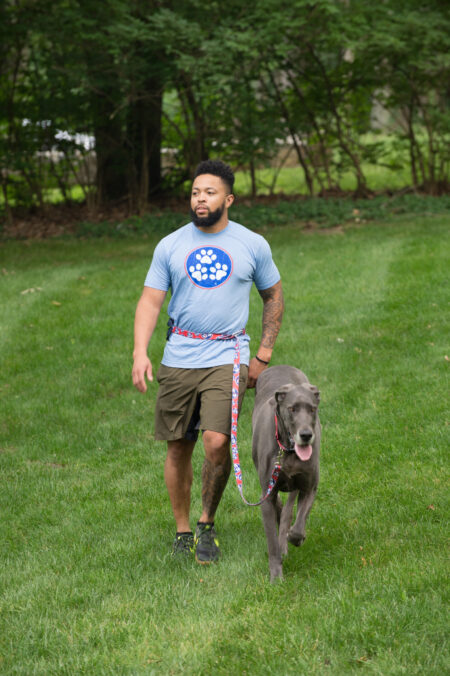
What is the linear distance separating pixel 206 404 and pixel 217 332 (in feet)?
1.41

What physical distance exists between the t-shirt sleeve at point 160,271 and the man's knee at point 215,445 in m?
0.91

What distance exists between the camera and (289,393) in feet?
14.1

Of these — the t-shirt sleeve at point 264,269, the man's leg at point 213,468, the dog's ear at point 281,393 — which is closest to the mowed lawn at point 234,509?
the man's leg at point 213,468

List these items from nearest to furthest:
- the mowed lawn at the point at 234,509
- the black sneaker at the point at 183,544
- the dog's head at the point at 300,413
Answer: the mowed lawn at the point at 234,509 < the dog's head at the point at 300,413 < the black sneaker at the point at 183,544

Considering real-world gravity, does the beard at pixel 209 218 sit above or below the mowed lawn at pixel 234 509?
above

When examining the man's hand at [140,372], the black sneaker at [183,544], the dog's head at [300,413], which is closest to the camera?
the dog's head at [300,413]

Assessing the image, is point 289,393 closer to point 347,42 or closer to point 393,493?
point 393,493

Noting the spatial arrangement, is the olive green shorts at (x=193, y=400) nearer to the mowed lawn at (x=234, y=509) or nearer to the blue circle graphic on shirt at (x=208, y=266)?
the blue circle graphic on shirt at (x=208, y=266)

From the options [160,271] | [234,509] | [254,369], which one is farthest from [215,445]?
[234,509]

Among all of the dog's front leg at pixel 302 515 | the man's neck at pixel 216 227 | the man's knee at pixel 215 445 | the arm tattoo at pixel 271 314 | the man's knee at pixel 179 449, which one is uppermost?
the man's neck at pixel 216 227

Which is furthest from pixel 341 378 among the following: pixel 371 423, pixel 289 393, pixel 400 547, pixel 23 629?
pixel 23 629

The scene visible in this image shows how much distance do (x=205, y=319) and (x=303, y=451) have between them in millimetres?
1100

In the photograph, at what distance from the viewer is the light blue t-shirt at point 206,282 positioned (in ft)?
16.0

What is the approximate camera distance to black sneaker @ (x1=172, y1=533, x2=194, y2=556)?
5.11 metres
